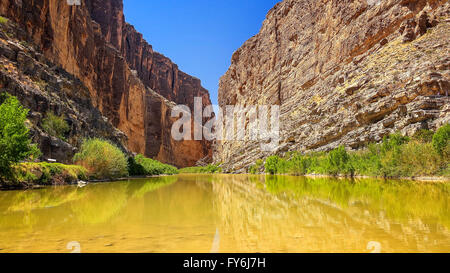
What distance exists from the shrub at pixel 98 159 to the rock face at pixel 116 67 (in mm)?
11799

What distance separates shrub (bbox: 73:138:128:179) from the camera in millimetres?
17203

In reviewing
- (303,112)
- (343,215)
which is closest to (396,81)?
(303,112)

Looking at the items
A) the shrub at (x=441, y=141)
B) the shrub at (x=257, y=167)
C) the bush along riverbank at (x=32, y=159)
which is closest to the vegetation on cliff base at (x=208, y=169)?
the shrub at (x=257, y=167)

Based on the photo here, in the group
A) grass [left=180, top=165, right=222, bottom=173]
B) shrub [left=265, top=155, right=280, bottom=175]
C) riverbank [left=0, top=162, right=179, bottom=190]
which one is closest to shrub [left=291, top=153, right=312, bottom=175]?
shrub [left=265, top=155, right=280, bottom=175]

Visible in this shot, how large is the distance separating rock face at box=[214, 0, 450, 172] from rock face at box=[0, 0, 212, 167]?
25.4 metres

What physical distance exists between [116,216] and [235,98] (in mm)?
66061

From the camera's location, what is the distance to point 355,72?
28828mm

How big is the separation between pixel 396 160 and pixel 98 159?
743 inches

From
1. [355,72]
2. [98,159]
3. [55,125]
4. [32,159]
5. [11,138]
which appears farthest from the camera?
[355,72]

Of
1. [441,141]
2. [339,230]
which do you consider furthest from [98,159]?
[441,141]

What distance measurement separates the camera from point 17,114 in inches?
409

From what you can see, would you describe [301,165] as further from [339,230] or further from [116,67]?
[116,67]

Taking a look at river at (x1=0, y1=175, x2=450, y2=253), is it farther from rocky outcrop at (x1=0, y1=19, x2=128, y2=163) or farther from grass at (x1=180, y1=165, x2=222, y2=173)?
grass at (x1=180, y1=165, x2=222, y2=173)
